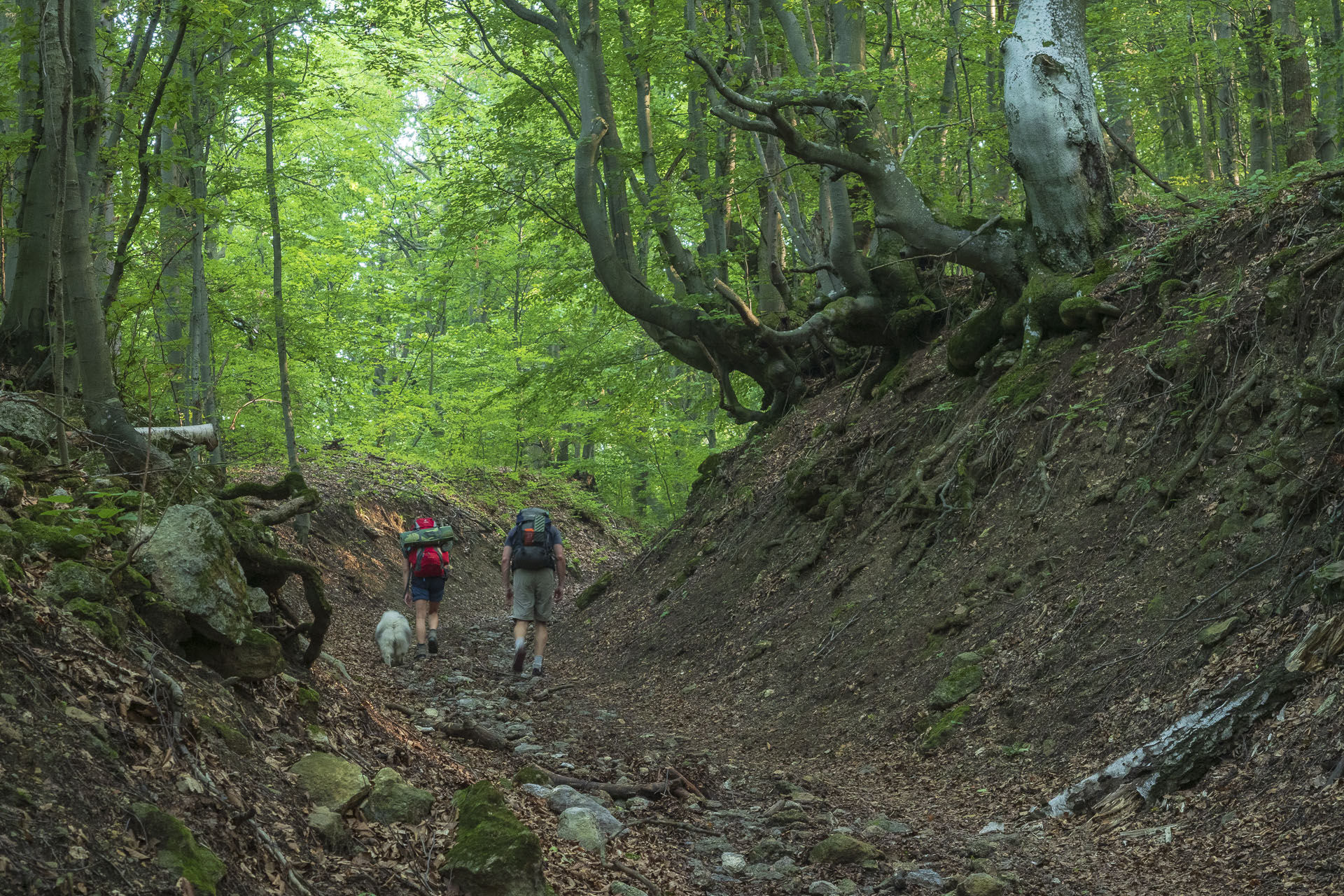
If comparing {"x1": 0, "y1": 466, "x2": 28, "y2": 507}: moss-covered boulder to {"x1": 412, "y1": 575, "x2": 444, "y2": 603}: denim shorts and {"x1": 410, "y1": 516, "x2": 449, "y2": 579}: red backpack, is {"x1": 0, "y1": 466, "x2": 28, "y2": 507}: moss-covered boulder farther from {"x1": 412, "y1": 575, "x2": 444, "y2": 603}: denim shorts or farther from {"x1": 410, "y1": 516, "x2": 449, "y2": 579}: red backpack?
{"x1": 412, "y1": 575, "x2": 444, "y2": 603}: denim shorts

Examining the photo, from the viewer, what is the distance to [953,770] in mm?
5574

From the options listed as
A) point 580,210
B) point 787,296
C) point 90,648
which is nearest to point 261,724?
point 90,648

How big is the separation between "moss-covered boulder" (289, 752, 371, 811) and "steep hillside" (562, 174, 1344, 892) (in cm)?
303

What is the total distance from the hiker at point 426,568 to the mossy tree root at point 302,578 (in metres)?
4.51

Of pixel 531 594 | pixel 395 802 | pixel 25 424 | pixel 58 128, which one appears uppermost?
pixel 58 128

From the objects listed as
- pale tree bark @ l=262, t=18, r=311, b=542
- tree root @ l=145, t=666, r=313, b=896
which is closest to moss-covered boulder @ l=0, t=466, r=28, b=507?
tree root @ l=145, t=666, r=313, b=896

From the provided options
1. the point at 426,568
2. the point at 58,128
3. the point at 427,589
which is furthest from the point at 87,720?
the point at 427,589

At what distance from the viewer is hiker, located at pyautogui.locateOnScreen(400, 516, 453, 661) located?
10031 mm

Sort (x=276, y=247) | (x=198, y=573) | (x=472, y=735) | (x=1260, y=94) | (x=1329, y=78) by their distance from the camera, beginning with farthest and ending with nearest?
(x=1260, y=94) → (x=276, y=247) → (x=1329, y=78) → (x=472, y=735) → (x=198, y=573)

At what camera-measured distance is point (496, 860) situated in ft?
11.6

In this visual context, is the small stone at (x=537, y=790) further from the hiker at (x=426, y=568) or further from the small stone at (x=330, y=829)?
the hiker at (x=426, y=568)

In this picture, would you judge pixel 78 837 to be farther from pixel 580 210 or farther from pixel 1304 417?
pixel 580 210

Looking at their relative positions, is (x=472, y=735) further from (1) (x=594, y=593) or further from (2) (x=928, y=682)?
(1) (x=594, y=593)

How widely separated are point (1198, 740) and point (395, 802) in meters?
3.61
